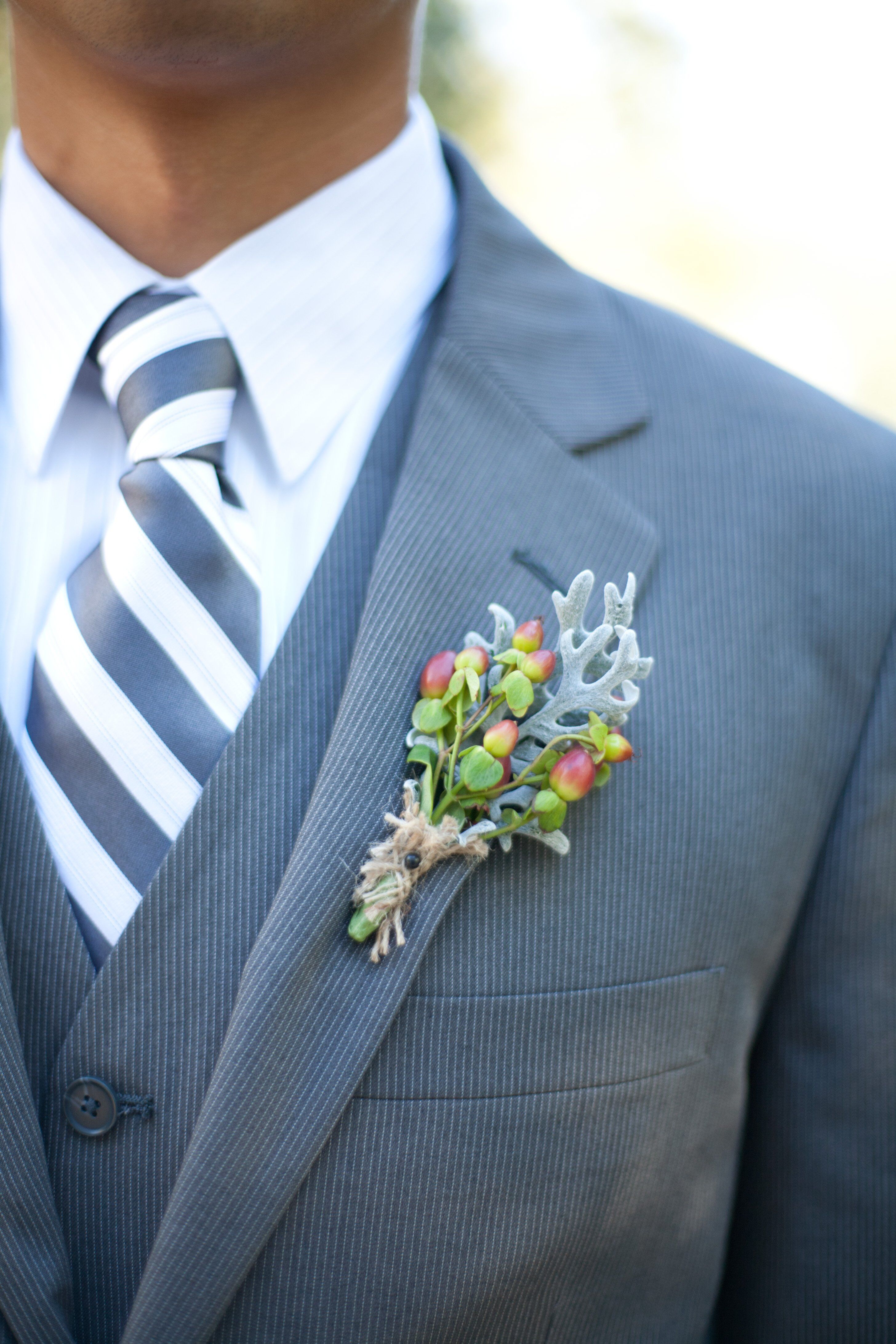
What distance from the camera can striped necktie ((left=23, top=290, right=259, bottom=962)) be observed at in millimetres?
1115

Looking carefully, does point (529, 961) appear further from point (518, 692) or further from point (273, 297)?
point (273, 297)

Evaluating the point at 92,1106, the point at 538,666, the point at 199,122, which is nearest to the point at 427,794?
the point at 538,666

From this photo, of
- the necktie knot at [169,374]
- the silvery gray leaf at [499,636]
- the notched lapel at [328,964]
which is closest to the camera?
the notched lapel at [328,964]

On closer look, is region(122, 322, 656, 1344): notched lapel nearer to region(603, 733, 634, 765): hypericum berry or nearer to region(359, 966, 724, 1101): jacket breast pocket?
region(359, 966, 724, 1101): jacket breast pocket

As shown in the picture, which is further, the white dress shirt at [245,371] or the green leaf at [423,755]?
the white dress shirt at [245,371]

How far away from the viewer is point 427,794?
3.45 ft

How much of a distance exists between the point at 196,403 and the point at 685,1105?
0.88 meters

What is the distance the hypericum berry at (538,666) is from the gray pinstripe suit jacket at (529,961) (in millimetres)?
125

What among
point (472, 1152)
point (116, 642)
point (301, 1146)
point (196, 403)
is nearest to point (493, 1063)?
point (472, 1152)

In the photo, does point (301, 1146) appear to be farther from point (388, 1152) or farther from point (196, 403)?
point (196, 403)

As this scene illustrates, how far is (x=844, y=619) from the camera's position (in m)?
1.29

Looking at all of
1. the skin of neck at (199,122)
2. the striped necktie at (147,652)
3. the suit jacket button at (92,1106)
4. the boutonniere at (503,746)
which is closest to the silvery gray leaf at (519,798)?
the boutonniere at (503,746)

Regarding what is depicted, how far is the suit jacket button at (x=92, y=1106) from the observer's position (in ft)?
3.38

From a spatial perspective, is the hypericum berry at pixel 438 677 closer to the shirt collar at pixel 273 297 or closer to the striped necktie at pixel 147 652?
the striped necktie at pixel 147 652
